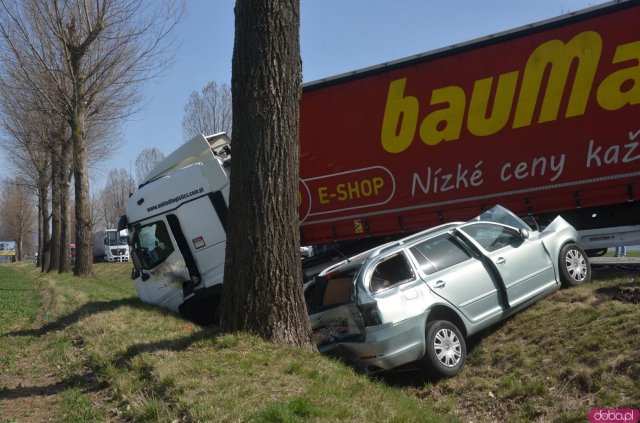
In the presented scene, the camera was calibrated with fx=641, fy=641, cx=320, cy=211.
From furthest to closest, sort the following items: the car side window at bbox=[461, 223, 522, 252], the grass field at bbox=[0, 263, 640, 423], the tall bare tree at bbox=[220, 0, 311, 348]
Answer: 1. the car side window at bbox=[461, 223, 522, 252]
2. the tall bare tree at bbox=[220, 0, 311, 348]
3. the grass field at bbox=[0, 263, 640, 423]

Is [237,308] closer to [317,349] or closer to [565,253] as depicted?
[317,349]

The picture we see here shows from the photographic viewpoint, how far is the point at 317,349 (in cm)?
705

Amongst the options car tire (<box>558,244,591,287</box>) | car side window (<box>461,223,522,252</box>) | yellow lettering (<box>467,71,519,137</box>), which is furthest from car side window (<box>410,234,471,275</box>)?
yellow lettering (<box>467,71,519,137</box>)

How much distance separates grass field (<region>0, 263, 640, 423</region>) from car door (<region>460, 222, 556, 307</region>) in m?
0.33

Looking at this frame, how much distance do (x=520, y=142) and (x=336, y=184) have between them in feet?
11.1

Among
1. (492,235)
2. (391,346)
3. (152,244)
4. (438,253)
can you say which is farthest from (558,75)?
(152,244)

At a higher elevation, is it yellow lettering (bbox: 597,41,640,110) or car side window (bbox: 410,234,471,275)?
yellow lettering (bbox: 597,41,640,110)

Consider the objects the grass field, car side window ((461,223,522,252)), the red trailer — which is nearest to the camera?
the grass field

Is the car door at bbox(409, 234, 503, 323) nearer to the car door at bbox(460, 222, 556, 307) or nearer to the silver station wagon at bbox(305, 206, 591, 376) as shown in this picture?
the silver station wagon at bbox(305, 206, 591, 376)

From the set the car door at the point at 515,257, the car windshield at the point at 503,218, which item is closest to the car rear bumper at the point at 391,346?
the car door at the point at 515,257

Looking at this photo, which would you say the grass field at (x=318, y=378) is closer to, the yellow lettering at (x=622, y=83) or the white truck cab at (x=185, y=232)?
the white truck cab at (x=185, y=232)

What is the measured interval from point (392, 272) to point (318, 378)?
7.34 feet

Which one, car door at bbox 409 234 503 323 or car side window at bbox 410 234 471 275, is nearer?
car door at bbox 409 234 503 323

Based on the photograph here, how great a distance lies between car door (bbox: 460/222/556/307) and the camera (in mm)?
8312
